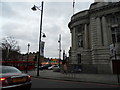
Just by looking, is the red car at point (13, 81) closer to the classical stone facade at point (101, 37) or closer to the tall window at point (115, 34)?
the classical stone facade at point (101, 37)

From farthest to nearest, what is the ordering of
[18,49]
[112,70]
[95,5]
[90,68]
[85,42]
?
[18,49] < [85,42] < [95,5] < [90,68] < [112,70]

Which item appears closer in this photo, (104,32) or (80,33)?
(104,32)

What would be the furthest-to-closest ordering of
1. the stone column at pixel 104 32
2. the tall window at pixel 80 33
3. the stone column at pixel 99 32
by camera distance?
the tall window at pixel 80 33 → the stone column at pixel 99 32 → the stone column at pixel 104 32

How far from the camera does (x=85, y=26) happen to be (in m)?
30.7

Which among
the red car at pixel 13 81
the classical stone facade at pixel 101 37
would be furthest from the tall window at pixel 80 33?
the red car at pixel 13 81

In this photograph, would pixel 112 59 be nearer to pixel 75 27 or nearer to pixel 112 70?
pixel 112 70

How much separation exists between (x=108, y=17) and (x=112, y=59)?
917 cm

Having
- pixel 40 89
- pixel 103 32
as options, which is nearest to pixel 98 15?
pixel 103 32

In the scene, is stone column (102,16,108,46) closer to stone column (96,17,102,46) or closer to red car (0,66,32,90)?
stone column (96,17,102,46)

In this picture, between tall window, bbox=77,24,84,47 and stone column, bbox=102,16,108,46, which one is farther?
tall window, bbox=77,24,84,47

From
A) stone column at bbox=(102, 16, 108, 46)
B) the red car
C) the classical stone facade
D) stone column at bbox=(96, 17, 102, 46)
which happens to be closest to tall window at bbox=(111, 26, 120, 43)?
the classical stone facade

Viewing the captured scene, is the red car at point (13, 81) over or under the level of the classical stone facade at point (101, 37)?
under

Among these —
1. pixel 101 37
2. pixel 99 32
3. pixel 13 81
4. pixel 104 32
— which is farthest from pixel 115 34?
pixel 13 81

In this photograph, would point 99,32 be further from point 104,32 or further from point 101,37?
point 101,37
